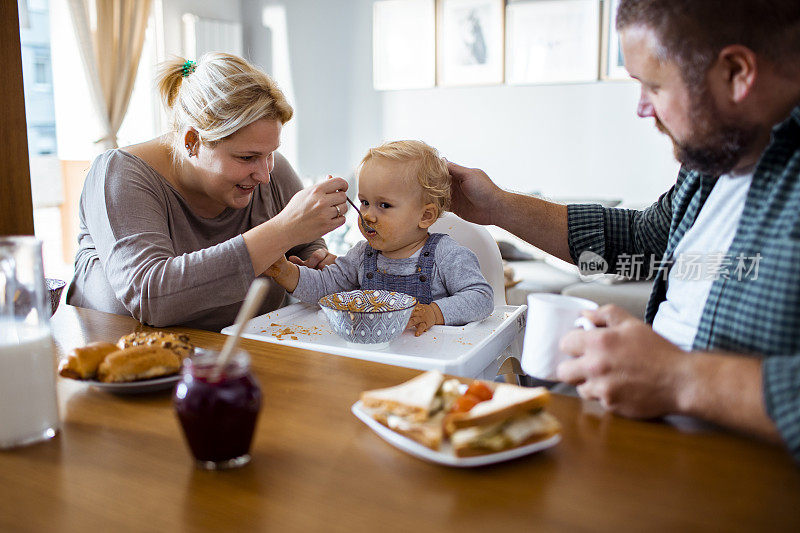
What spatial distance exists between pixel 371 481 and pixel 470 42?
4.59 meters

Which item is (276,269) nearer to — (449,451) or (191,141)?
(191,141)

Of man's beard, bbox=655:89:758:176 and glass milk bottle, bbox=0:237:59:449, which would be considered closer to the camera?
glass milk bottle, bbox=0:237:59:449

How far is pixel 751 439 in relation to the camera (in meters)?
0.86

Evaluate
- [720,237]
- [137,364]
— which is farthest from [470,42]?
[137,364]

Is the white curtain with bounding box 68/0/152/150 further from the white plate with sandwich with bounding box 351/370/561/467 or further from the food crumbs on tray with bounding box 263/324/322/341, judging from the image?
the white plate with sandwich with bounding box 351/370/561/467

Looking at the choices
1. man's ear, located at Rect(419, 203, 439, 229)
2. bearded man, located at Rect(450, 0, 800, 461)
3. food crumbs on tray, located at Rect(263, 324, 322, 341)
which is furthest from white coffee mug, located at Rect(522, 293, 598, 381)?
man's ear, located at Rect(419, 203, 439, 229)

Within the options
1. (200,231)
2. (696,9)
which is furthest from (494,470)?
(200,231)

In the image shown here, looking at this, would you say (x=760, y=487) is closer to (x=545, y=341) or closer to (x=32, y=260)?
(x=545, y=341)

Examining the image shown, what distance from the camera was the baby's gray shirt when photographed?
1.57 meters

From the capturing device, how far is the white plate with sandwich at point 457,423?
78 centimetres

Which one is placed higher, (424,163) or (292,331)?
(424,163)

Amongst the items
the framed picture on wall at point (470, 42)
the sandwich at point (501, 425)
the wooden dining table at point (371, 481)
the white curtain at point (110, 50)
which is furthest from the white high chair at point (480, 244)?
Result: the white curtain at point (110, 50)

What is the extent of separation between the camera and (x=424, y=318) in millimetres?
1498

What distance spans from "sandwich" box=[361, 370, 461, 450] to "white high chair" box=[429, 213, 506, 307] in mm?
964
